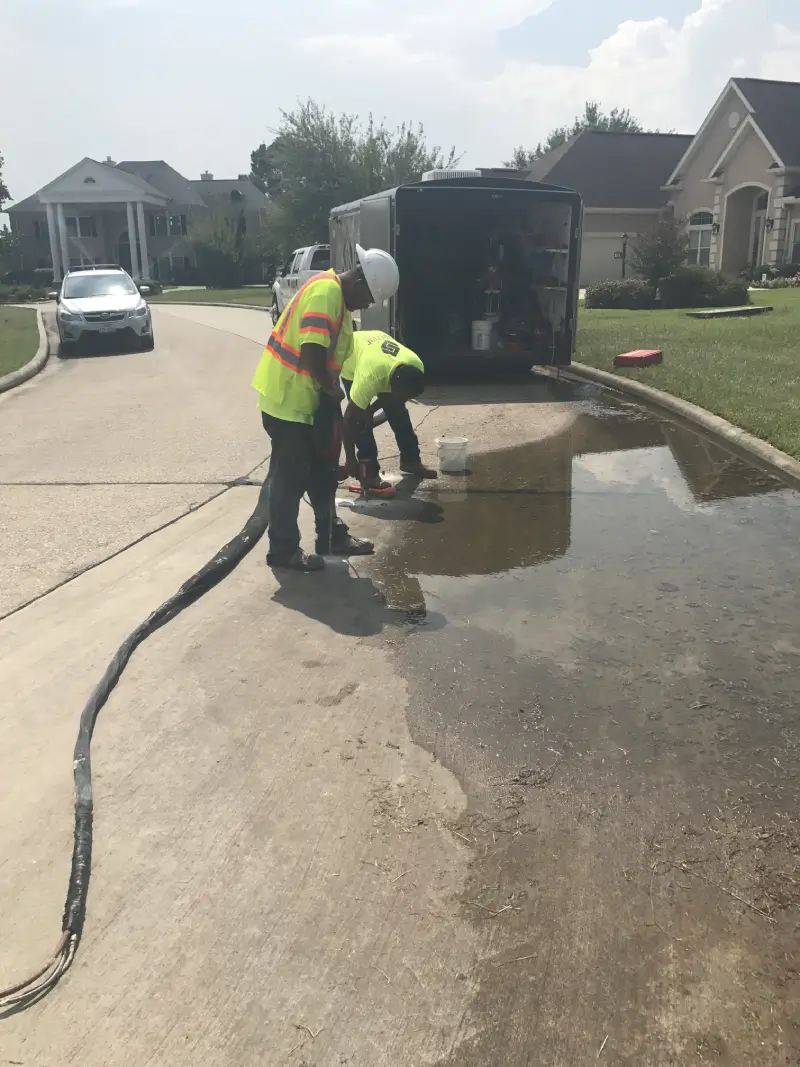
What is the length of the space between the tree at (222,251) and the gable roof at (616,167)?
17.4 m

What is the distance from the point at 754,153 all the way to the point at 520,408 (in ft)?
93.6

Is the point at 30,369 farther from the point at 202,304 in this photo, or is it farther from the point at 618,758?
the point at 202,304

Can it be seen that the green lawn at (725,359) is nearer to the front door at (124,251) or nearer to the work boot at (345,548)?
the work boot at (345,548)

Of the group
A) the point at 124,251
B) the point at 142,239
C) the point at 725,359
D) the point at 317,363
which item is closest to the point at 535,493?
the point at 317,363

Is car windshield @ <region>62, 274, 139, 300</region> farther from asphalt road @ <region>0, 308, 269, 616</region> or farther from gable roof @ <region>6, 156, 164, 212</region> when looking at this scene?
gable roof @ <region>6, 156, 164, 212</region>

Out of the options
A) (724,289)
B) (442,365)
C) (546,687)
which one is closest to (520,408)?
(442,365)

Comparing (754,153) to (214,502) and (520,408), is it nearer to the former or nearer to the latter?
(520,408)

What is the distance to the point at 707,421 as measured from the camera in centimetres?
941

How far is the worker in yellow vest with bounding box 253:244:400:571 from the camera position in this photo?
516 centimetres

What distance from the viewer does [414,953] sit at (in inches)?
98.9

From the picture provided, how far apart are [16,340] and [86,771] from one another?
18.3m

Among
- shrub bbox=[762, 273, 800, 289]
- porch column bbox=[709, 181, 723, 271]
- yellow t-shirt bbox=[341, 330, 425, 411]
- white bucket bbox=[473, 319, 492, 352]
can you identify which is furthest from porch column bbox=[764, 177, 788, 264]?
yellow t-shirt bbox=[341, 330, 425, 411]

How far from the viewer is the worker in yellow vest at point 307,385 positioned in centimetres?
516

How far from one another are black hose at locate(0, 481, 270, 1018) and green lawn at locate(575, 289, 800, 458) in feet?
16.8
